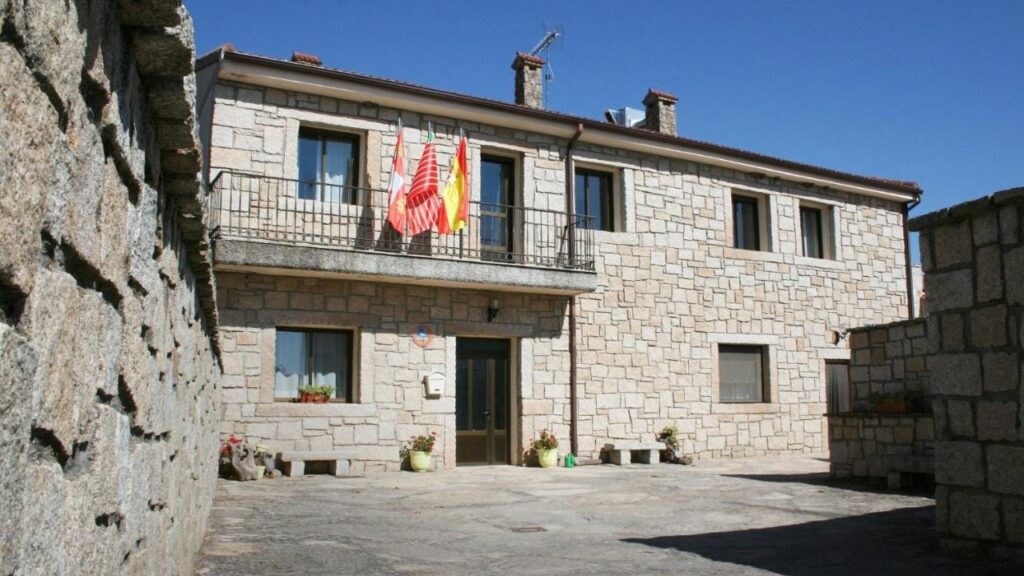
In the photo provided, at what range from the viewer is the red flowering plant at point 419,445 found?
11945mm

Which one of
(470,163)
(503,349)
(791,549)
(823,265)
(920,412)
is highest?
(470,163)

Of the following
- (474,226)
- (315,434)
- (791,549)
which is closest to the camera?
(791,549)

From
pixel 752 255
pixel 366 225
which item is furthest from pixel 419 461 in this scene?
pixel 752 255

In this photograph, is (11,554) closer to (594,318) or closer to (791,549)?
(791,549)

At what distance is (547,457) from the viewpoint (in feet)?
42.0

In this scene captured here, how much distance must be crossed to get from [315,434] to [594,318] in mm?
4793

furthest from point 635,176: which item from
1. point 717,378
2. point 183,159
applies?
point 183,159

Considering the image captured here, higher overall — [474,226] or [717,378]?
[474,226]

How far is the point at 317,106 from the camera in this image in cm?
1206

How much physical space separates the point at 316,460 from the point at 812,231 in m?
10.5

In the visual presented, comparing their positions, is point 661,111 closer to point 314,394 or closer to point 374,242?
point 374,242

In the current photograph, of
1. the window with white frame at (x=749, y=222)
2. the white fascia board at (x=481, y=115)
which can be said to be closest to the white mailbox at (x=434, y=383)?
A: the white fascia board at (x=481, y=115)

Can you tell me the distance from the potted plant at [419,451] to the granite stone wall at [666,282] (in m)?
1.37

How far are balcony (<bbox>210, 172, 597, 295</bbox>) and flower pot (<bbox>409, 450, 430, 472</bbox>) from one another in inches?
93.2
